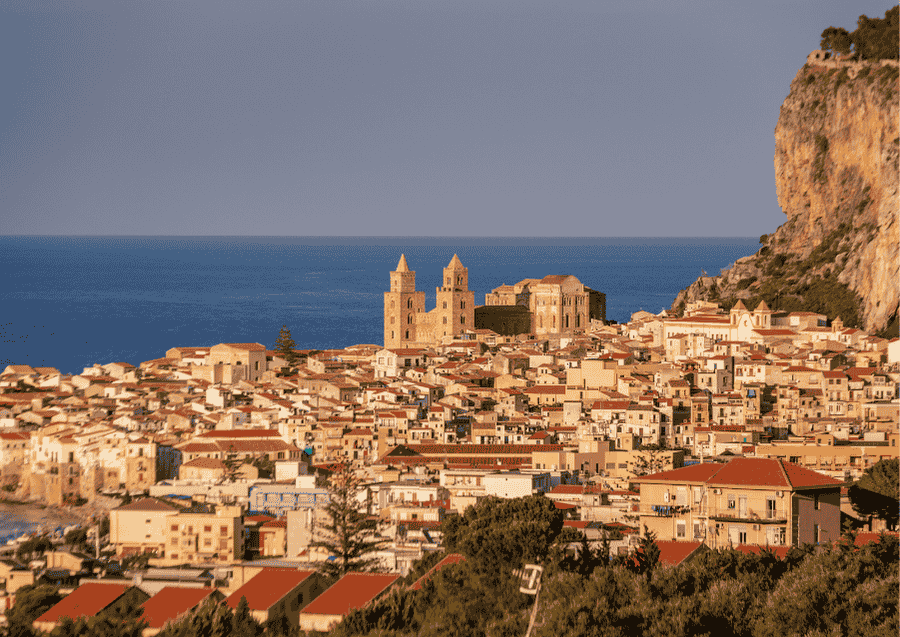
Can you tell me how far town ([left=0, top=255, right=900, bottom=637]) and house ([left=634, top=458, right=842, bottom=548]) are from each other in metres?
0.03

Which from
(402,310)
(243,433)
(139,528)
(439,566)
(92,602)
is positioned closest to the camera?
(439,566)

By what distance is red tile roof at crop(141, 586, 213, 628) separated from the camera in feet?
49.4

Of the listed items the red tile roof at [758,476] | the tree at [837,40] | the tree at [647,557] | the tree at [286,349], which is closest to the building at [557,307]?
the tree at [286,349]

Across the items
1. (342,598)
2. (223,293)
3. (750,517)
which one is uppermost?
(750,517)

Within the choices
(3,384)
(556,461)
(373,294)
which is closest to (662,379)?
(556,461)

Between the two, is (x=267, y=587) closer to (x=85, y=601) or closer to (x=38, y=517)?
(x=85, y=601)

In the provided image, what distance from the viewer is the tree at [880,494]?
1998cm

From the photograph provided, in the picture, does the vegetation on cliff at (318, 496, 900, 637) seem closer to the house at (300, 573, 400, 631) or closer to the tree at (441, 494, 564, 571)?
the tree at (441, 494, 564, 571)

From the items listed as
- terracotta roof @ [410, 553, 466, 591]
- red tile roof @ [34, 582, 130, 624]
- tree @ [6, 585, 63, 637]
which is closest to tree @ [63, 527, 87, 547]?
tree @ [6, 585, 63, 637]

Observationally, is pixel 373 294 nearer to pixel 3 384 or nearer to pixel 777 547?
pixel 3 384

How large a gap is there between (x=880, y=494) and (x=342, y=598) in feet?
27.0

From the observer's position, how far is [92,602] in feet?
52.5

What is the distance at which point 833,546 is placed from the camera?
15.7m

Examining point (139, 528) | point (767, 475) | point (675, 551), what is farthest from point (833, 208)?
point (675, 551)
